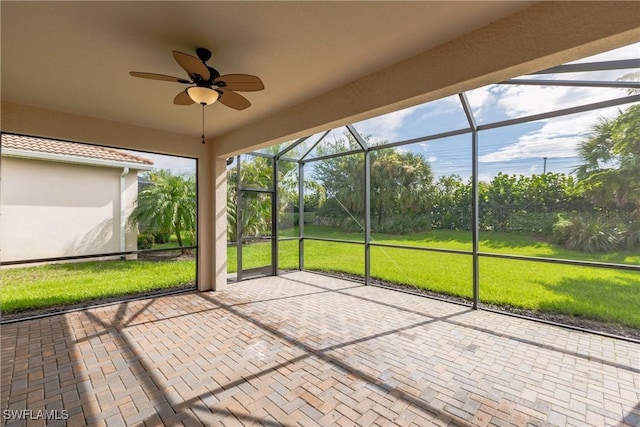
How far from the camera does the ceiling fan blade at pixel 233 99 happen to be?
8.34ft

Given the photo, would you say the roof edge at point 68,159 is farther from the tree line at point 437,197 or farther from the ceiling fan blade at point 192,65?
the ceiling fan blade at point 192,65

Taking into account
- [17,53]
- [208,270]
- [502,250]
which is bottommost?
[208,270]

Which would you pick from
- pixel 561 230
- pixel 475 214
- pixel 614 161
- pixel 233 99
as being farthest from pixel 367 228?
pixel 233 99

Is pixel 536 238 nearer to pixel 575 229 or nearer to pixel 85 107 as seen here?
pixel 575 229

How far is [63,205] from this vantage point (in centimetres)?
438

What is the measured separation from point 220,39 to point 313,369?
2869mm

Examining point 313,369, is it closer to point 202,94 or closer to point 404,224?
point 202,94

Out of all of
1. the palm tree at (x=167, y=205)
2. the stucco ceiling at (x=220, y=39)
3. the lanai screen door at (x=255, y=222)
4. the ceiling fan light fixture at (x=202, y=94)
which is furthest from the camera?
the lanai screen door at (x=255, y=222)

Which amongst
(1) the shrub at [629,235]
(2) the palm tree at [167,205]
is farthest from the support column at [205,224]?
(1) the shrub at [629,235]

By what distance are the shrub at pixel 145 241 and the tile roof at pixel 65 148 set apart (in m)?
1.25

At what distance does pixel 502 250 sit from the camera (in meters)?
4.07

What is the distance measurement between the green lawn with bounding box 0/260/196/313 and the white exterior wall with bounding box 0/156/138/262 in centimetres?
30

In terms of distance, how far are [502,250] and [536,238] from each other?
428 mm

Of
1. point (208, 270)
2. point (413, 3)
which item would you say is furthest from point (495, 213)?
point (208, 270)
